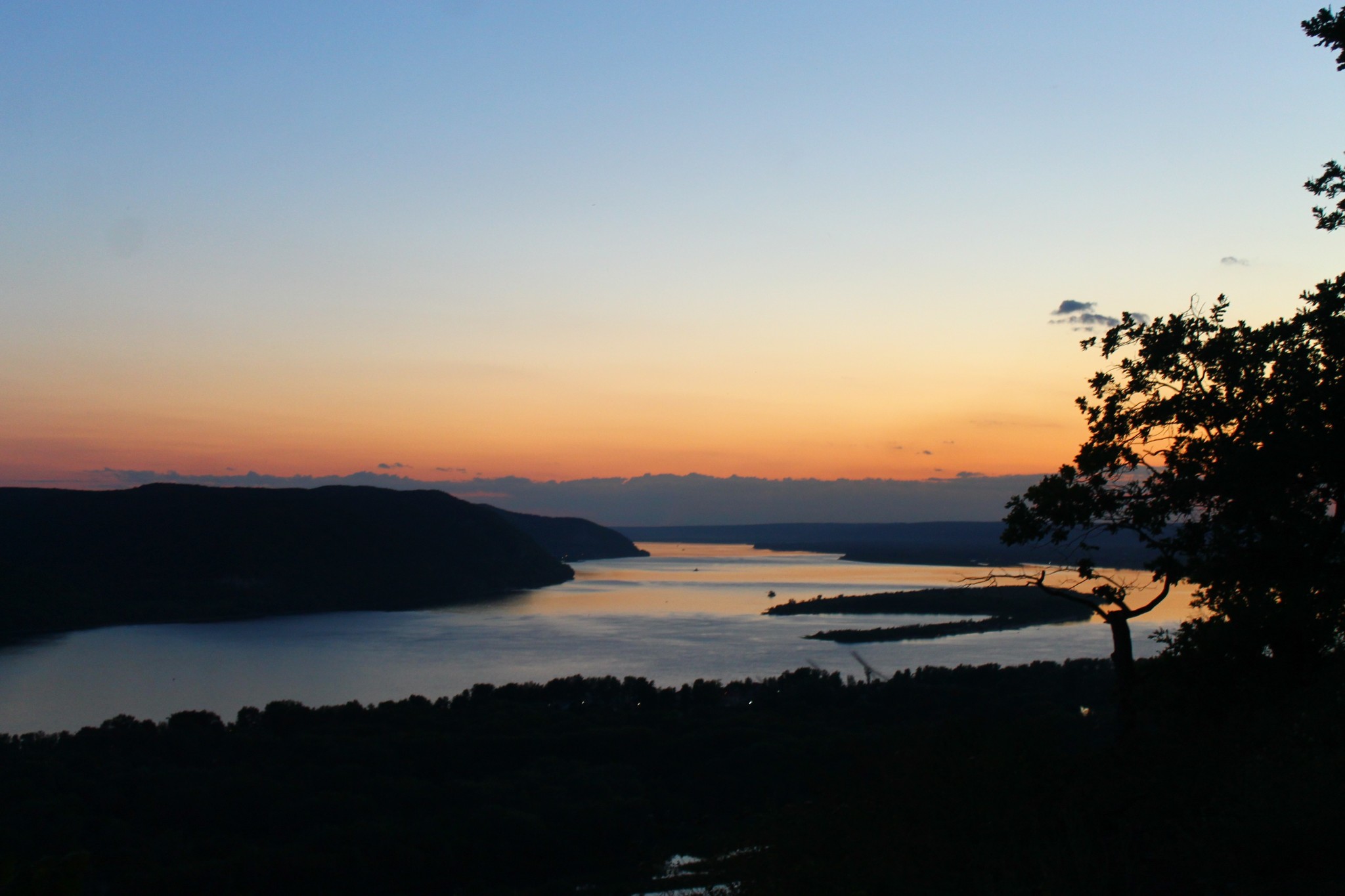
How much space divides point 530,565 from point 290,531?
2749cm

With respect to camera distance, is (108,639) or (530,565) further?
(530,565)

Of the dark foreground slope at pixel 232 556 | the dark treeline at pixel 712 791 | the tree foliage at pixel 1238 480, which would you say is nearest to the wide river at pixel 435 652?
the dark foreground slope at pixel 232 556

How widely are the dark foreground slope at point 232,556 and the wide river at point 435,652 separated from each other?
621cm

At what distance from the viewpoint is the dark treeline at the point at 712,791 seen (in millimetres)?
5426

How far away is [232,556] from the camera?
86.3 m

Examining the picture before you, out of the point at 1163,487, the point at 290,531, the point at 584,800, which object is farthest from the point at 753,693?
the point at 290,531

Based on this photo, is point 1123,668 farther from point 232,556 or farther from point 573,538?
point 573,538

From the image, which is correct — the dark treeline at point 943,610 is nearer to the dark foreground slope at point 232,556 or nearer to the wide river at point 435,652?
the wide river at point 435,652

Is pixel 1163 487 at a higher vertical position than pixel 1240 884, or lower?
higher

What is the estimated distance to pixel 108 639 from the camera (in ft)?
201

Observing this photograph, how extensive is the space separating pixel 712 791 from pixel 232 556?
7585 centimetres

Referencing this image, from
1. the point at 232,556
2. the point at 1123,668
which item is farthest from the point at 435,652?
the point at 1123,668

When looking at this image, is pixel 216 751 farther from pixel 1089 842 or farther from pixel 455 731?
pixel 1089 842

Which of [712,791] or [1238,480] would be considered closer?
[1238,480]
